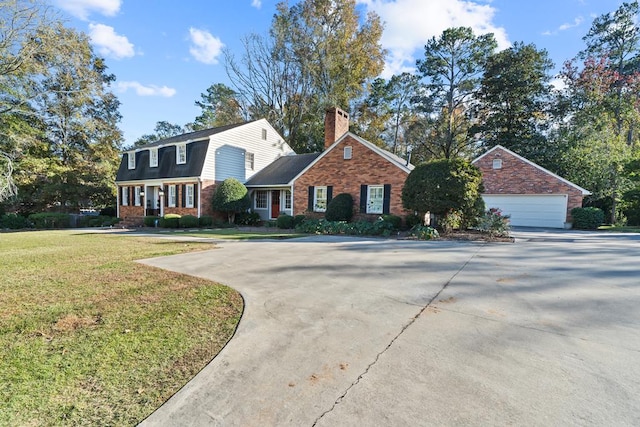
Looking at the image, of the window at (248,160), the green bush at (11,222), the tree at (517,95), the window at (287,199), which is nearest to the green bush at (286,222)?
the window at (287,199)

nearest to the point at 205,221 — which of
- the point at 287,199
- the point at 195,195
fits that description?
the point at 195,195

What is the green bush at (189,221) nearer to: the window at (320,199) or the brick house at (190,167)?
the brick house at (190,167)

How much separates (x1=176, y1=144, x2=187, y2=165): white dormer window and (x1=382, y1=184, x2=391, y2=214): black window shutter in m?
13.2

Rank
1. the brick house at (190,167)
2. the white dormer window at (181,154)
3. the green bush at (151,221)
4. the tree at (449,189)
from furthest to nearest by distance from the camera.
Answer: the white dormer window at (181,154) < the brick house at (190,167) < the green bush at (151,221) < the tree at (449,189)

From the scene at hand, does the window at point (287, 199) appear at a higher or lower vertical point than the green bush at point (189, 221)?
higher

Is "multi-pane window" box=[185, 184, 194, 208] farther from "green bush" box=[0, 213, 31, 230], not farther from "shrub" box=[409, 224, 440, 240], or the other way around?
"shrub" box=[409, 224, 440, 240]

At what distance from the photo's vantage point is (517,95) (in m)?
25.5

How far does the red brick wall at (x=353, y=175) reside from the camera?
577 inches

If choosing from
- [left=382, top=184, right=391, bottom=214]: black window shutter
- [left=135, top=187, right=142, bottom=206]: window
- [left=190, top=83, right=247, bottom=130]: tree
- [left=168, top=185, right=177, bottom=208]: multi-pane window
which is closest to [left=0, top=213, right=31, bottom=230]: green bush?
[left=135, top=187, right=142, bottom=206]: window

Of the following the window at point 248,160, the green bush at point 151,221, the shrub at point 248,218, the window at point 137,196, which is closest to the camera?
the green bush at point 151,221

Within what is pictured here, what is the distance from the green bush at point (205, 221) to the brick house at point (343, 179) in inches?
140

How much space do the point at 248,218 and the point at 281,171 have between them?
392cm

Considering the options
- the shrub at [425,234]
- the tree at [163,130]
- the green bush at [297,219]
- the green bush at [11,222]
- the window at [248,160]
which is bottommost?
the green bush at [11,222]

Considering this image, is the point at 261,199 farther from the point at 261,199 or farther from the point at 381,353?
the point at 381,353
